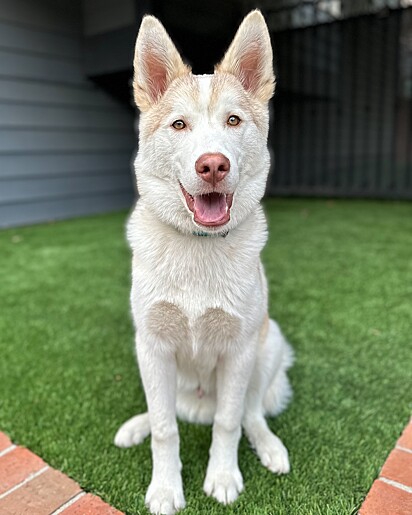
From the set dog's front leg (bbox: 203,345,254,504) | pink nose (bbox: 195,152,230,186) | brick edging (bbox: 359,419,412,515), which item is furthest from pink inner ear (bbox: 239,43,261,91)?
brick edging (bbox: 359,419,412,515)

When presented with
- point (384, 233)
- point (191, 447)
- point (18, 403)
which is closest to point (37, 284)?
point (18, 403)

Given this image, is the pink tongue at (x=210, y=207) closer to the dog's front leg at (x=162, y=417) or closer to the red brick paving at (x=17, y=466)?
the dog's front leg at (x=162, y=417)

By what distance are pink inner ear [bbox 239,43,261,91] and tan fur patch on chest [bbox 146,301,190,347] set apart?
0.81 m

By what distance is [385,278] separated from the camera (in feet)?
12.0

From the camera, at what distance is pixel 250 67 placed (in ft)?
5.03

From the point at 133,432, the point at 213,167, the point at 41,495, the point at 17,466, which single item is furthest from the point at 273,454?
the point at 213,167

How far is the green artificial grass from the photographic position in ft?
5.27

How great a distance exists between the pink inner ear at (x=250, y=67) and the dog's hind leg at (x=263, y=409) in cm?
98

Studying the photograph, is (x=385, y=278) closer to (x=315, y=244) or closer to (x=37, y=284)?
(x=315, y=244)

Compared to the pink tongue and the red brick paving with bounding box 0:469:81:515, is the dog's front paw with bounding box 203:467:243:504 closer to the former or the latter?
the red brick paving with bounding box 0:469:81:515

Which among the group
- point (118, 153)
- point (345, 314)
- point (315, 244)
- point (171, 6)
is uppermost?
point (171, 6)

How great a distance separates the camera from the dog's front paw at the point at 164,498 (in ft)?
4.83

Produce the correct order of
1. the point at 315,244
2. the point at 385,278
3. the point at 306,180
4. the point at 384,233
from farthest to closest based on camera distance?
the point at 306,180, the point at 384,233, the point at 315,244, the point at 385,278

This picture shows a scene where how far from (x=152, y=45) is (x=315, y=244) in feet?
12.5
